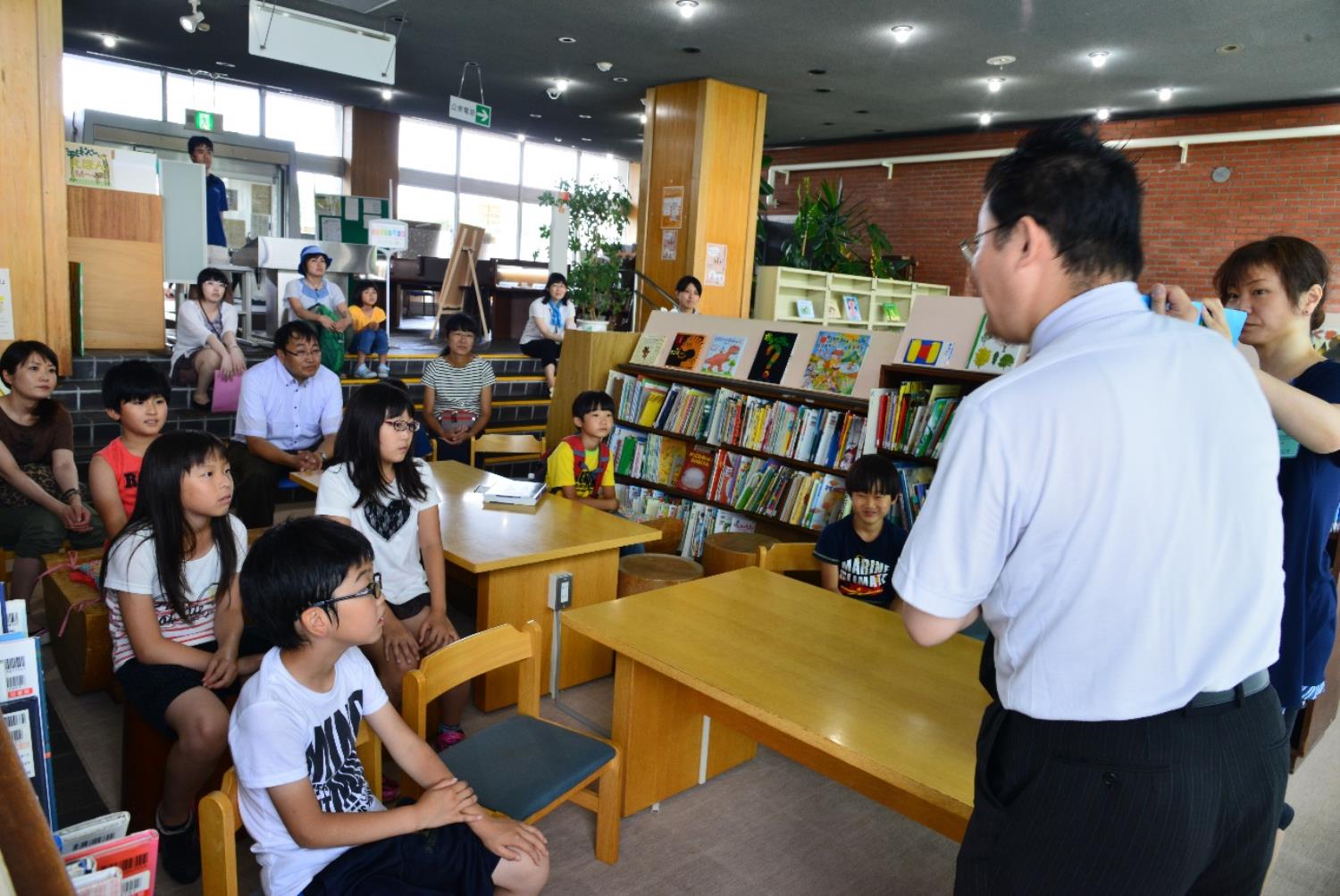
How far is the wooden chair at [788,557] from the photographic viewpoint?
297 centimetres

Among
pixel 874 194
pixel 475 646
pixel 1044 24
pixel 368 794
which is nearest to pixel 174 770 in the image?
pixel 368 794

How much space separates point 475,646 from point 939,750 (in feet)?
3.57

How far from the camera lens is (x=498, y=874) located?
1717mm

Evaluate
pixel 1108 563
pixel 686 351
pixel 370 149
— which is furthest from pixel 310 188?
pixel 1108 563

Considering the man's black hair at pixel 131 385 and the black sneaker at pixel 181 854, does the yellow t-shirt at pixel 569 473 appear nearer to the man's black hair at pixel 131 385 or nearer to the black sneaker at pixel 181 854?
the man's black hair at pixel 131 385

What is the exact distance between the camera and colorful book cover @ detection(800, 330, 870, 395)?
4180 mm

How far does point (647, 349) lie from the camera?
17.6 ft

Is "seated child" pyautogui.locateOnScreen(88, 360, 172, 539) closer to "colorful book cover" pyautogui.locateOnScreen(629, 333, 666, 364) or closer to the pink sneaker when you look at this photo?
the pink sneaker

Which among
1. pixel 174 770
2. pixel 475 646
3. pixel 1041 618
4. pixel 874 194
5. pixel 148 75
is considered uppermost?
pixel 148 75

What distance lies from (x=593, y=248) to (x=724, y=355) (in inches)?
125

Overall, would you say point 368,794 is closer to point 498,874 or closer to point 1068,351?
point 498,874

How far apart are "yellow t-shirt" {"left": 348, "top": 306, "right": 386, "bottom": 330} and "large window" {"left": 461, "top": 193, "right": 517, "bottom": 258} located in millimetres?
7110

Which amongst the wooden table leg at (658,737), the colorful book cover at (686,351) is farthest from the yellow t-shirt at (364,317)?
the wooden table leg at (658,737)

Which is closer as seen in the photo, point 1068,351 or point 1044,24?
point 1068,351
